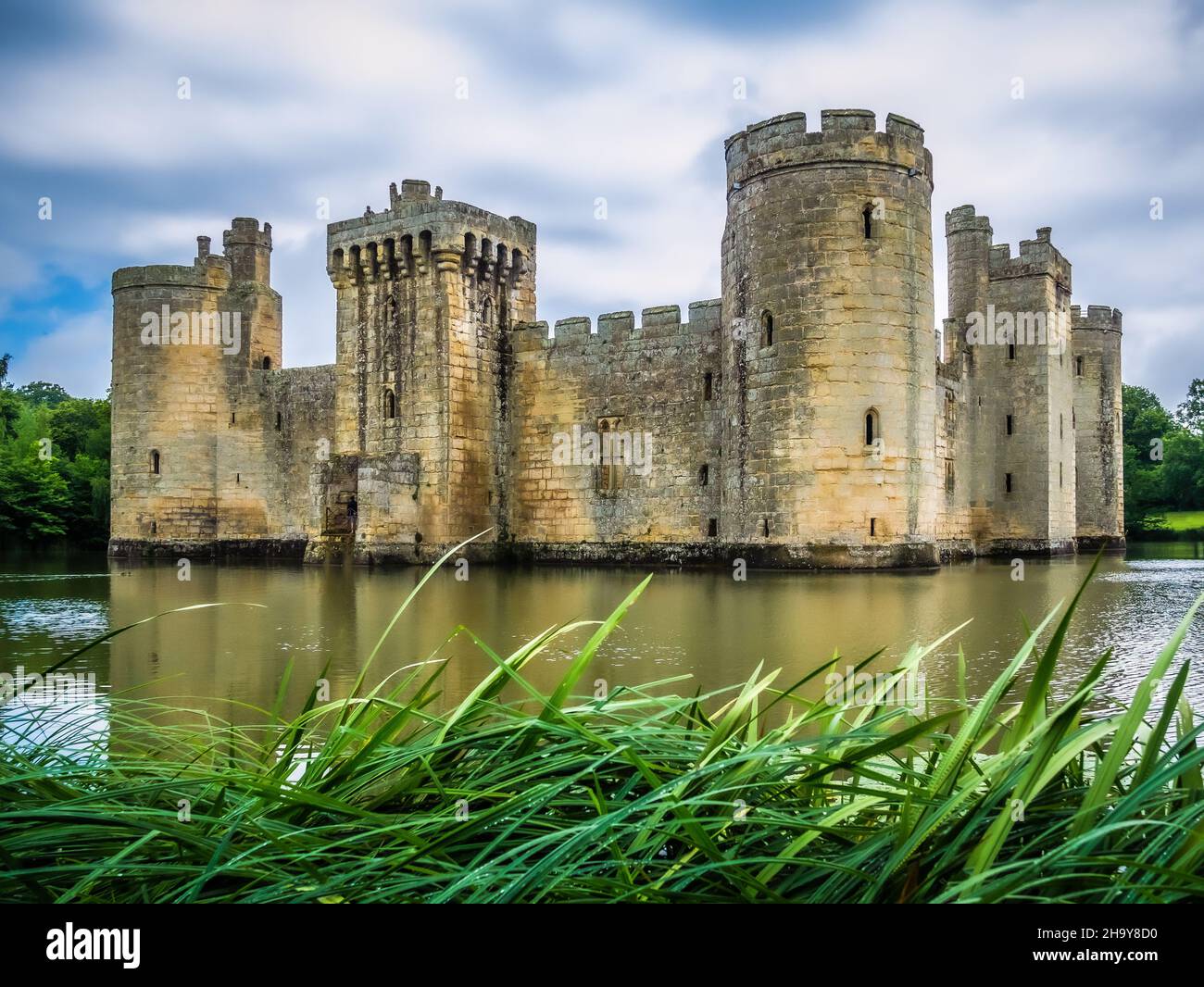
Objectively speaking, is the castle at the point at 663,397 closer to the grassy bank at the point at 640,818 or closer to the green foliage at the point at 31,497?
the green foliage at the point at 31,497

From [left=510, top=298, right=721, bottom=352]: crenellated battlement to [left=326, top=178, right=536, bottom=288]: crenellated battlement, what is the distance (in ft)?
4.09

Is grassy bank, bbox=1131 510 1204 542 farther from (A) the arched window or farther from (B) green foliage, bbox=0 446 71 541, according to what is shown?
(B) green foliage, bbox=0 446 71 541

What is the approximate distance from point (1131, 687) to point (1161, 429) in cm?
4234

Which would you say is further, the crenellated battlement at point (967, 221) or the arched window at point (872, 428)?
the crenellated battlement at point (967, 221)

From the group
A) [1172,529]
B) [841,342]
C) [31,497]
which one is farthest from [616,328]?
[1172,529]

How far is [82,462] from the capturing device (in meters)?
31.0

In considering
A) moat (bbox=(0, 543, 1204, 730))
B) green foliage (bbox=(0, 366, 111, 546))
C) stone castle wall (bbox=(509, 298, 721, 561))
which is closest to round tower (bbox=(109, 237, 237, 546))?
green foliage (bbox=(0, 366, 111, 546))

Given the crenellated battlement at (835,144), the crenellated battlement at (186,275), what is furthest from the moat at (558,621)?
the crenellated battlement at (186,275)

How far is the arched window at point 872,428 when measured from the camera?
1591 cm

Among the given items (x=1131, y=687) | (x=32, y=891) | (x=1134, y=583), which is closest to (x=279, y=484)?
(x=1134, y=583)

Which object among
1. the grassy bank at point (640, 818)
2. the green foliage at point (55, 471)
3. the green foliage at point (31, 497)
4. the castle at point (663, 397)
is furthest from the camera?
the green foliage at point (55, 471)

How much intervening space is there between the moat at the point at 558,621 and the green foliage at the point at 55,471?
41.7ft

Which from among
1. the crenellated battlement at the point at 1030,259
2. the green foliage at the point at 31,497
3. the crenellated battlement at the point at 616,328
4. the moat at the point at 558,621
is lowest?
the moat at the point at 558,621
